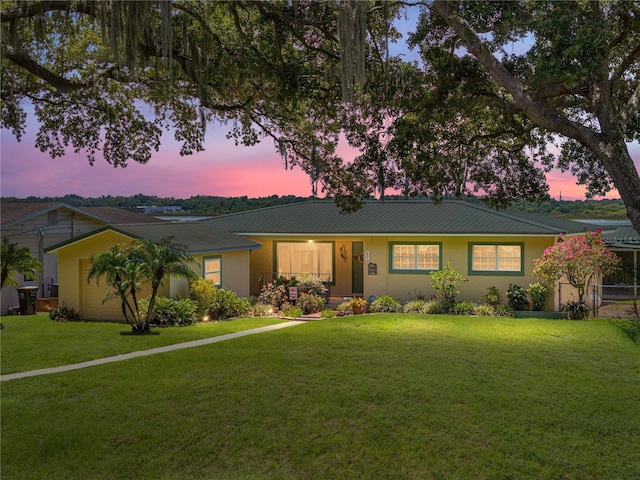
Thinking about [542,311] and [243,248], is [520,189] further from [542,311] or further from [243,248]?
[243,248]

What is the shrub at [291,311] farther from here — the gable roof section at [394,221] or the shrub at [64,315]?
the shrub at [64,315]

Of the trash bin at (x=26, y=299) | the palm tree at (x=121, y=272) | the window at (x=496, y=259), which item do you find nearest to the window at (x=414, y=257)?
the window at (x=496, y=259)

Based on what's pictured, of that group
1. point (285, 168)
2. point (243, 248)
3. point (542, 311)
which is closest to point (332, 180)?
point (285, 168)

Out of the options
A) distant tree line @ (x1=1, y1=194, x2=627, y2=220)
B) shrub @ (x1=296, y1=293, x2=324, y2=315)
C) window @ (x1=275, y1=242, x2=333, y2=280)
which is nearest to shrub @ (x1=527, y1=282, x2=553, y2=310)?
shrub @ (x1=296, y1=293, x2=324, y2=315)

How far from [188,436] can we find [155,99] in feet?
26.0

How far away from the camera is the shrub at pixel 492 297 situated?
18.2 metres

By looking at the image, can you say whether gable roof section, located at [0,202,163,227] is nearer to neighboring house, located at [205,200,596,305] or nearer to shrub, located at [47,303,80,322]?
shrub, located at [47,303,80,322]

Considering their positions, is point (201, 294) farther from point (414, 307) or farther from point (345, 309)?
point (414, 307)

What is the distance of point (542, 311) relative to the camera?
17625 millimetres

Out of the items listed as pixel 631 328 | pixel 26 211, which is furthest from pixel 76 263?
pixel 631 328

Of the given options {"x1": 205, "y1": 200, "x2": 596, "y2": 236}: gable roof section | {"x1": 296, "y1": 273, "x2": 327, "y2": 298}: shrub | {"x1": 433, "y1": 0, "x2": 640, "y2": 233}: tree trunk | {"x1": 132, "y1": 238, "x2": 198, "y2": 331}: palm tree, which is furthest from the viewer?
{"x1": 296, "y1": 273, "x2": 327, "y2": 298}: shrub

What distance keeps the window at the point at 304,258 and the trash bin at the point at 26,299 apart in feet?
29.6

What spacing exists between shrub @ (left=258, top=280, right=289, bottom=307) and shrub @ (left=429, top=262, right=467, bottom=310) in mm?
5318

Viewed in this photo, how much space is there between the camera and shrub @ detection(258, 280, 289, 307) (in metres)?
19.0
